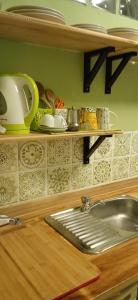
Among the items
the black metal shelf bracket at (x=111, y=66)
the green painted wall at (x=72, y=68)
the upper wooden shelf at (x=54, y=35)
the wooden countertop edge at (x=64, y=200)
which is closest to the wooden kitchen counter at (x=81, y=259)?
the wooden countertop edge at (x=64, y=200)

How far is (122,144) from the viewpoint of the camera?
5.18ft

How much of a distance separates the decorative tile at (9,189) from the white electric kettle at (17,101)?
27 cm

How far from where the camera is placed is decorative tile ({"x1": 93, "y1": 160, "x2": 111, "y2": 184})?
1.49 meters

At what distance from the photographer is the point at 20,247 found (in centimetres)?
93

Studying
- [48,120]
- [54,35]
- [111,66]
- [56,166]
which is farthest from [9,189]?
[111,66]

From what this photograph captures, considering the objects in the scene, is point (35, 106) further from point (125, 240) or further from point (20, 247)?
point (125, 240)

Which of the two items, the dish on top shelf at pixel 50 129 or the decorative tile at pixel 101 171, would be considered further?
the decorative tile at pixel 101 171

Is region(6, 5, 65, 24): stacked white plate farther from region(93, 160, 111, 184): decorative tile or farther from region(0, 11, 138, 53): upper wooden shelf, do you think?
region(93, 160, 111, 184): decorative tile

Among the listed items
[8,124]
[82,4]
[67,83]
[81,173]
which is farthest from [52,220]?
[82,4]

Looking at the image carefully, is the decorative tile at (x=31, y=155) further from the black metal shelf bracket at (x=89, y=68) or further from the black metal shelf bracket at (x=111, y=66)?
the black metal shelf bracket at (x=111, y=66)

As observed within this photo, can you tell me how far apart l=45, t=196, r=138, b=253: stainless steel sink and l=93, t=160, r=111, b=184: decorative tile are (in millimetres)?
161

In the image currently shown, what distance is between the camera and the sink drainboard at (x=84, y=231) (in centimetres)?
97

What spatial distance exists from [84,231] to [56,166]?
38cm

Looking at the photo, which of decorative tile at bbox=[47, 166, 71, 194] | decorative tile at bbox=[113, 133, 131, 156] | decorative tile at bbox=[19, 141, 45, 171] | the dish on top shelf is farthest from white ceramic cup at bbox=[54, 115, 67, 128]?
decorative tile at bbox=[113, 133, 131, 156]
